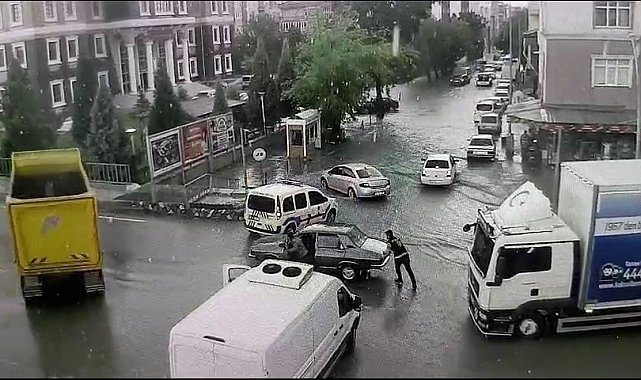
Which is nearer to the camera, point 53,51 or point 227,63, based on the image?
point 53,51

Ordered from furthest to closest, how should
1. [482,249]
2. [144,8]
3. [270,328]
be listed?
[144,8] → [482,249] → [270,328]

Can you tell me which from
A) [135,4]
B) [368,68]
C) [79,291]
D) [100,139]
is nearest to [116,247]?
[79,291]

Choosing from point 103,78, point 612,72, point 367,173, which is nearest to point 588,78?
point 612,72

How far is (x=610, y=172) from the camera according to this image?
2686mm

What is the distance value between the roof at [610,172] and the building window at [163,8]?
8.18 feet

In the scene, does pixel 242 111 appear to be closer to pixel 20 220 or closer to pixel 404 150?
pixel 404 150

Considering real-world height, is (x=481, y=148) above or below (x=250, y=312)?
below

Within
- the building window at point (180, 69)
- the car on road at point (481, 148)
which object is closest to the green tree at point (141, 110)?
the building window at point (180, 69)

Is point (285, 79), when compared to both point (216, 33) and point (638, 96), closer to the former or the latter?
point (216, 33)

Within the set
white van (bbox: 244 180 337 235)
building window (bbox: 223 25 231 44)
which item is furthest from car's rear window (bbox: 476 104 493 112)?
building window (bbox: 223 25 231 44)

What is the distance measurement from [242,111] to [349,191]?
1015 millimetres

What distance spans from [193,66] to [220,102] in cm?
40

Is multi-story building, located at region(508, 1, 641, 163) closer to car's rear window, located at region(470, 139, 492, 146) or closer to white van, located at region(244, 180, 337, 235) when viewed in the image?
car's rear window, located at region(470, 139, 492, 146)

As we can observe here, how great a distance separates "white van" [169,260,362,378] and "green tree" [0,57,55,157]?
2.45 meters
